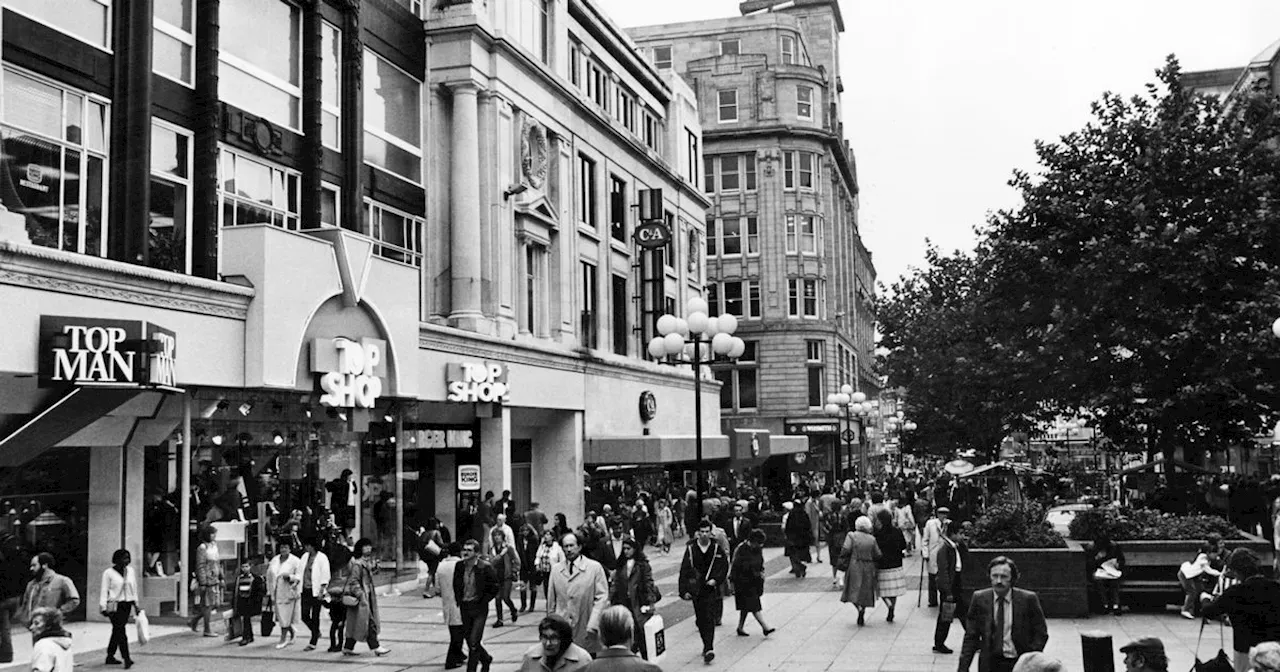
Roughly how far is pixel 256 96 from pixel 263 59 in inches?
36.3

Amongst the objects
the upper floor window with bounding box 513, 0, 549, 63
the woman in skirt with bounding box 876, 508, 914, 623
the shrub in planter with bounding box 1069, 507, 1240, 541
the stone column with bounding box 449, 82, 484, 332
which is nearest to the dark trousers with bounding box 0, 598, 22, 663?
the woman in skirt with bounding box 876, 508, 914, 623

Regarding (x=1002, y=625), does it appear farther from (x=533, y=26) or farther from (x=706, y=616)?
(x=533, y=26)

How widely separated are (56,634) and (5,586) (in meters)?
7.34

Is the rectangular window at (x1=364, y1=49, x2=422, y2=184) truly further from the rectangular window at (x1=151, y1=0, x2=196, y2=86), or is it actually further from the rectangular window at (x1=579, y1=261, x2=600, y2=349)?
the rectangular window at (x1=579, y1=261, x2=600, y2=349)

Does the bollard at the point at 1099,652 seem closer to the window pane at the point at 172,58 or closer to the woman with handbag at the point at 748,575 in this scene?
the woman with handbag at the point at 748,575

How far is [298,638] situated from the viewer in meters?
19.5

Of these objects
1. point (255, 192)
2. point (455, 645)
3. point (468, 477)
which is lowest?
point (455, 645)

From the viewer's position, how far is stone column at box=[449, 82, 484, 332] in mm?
31359

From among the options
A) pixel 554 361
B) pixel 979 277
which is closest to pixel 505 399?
pixel 554 361

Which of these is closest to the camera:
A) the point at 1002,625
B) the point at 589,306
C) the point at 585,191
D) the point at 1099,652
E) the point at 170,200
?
the point at 1099,652

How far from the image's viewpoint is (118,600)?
16.4 metres

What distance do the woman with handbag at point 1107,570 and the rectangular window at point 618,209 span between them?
84.8 ft

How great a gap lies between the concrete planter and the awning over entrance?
44.6 feet

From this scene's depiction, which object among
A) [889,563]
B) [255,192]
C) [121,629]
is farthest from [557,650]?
[255,192]
